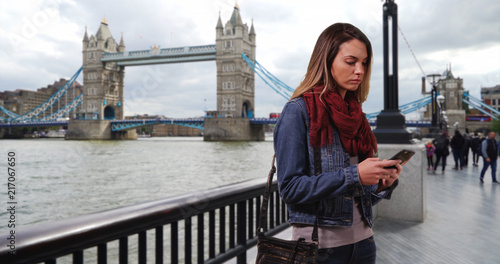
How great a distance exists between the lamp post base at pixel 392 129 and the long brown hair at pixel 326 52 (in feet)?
9.47

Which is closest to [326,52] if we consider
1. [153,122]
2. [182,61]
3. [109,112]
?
[153,122]

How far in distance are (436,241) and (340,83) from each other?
2631mm

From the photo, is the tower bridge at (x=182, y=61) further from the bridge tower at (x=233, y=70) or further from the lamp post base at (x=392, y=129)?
the lamp post base at (x=392, y=129)

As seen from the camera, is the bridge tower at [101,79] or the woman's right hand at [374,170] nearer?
the woman's right hand at [374,170]

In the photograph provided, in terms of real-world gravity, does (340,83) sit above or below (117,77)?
below

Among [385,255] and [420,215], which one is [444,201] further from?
[385,255]

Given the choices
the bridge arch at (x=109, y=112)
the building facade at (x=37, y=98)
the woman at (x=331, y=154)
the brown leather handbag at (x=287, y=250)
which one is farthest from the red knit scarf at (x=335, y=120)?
the bridge arch at (x=109, y=112)

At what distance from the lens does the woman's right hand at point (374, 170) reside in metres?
0.93

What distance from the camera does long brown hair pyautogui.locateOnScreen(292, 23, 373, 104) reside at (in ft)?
3.57

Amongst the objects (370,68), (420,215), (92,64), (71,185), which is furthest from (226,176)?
(92,64)

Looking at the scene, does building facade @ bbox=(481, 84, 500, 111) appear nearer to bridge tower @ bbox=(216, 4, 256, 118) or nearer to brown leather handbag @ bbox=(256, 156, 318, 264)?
bridge tower @ bbox=(216, 4, 256, 118)

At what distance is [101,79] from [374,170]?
217 feet

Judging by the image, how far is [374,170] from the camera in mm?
937

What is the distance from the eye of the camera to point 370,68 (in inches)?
46.5
